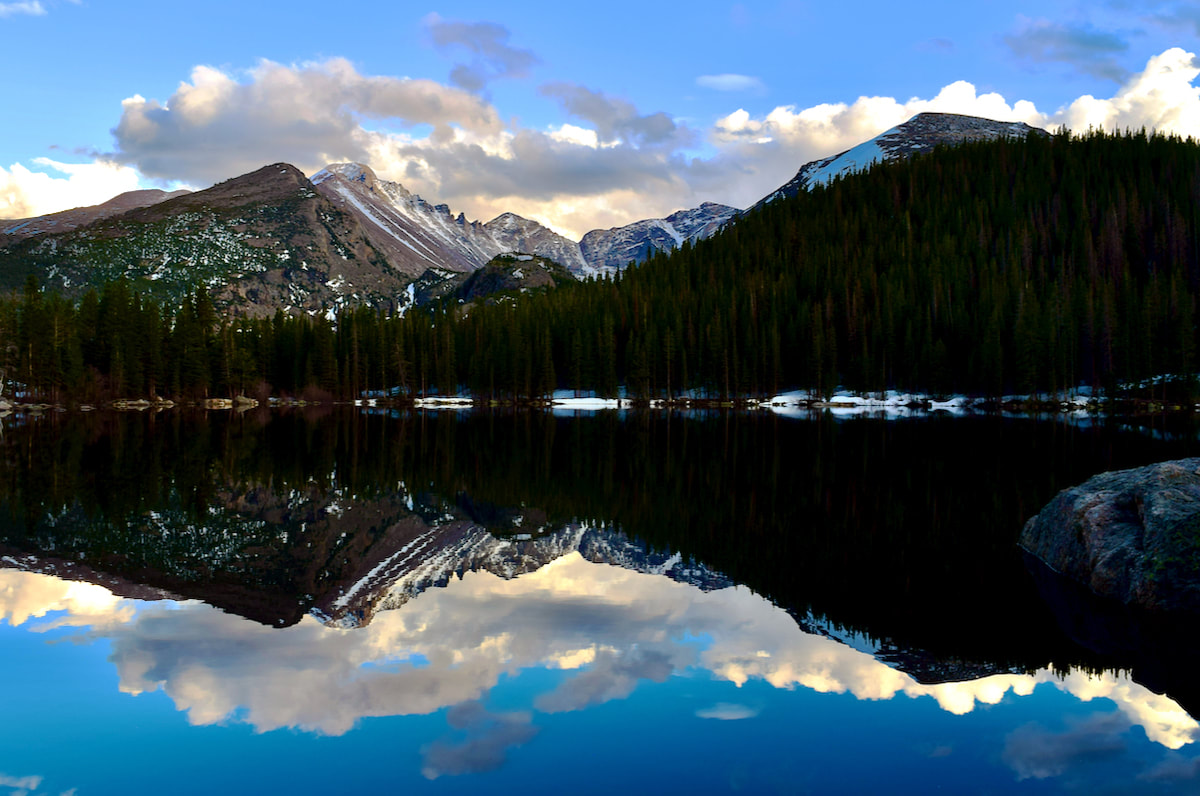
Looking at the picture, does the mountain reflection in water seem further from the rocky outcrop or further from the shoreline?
the shoreline

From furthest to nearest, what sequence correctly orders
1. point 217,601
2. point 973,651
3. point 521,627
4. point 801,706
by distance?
point 217,601 → point 521,627 → point 973,651 → point 801,706

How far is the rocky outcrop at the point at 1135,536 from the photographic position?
45.2ft

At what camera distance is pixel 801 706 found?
10086mm

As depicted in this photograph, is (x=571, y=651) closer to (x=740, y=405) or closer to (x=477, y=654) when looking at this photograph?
(x=477, y=654)

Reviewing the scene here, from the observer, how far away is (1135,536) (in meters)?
15.1

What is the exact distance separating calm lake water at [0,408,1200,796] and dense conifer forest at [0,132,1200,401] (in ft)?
351

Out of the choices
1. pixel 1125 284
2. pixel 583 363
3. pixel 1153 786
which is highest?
pixel 1125 284

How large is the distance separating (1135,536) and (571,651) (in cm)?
1129

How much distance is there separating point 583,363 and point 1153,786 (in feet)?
450

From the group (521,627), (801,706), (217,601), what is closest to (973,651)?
(801,706)

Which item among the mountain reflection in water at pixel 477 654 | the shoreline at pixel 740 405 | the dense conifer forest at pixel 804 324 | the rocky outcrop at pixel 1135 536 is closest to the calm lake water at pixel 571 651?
the mountain reflection in water at pixel 477 654

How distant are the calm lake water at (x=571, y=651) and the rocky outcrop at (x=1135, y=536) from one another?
975 millimetres

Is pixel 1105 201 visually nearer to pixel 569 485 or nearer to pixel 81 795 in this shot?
pixel 569 485

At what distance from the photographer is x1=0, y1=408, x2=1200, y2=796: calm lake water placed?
8.48 meters
